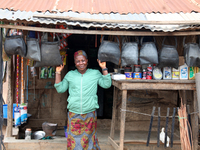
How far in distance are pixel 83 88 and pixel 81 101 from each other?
22 cm

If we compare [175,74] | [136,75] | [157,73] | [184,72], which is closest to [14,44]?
[136,75]

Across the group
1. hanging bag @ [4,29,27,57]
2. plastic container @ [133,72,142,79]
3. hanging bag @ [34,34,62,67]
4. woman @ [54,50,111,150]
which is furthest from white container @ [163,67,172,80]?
hanging bag @ [4,29,27,57]

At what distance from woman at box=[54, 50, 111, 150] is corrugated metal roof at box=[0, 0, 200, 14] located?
2.99ft

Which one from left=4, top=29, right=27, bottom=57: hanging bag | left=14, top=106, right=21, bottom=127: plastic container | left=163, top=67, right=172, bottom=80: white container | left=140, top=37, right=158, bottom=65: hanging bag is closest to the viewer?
left=4, top=29, right=27, bottom=57: hanging bag

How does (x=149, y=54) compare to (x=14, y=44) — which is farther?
(x=149, y=54)

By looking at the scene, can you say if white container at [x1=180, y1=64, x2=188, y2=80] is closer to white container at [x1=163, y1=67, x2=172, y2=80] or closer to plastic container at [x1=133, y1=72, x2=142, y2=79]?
white container at [x1=163, y1=67, x2=172, y2=80]

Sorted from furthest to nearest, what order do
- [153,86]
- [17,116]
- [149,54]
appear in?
[17,116] < [153,86] < [149,54]

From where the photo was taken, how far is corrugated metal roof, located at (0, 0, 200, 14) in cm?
402

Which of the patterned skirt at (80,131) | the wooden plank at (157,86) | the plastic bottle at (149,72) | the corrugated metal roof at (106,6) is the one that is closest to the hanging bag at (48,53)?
the corrugated metal roof at (106,6)

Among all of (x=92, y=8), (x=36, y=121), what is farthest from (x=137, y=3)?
(x=36, y=121)

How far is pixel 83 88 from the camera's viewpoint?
3.87m

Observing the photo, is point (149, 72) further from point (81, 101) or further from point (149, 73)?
point (81, 101)

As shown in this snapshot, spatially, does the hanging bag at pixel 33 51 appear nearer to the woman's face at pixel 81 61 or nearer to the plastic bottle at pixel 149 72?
the woman's face at pixel 81 61

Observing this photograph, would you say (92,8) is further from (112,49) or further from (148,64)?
(148,64)
